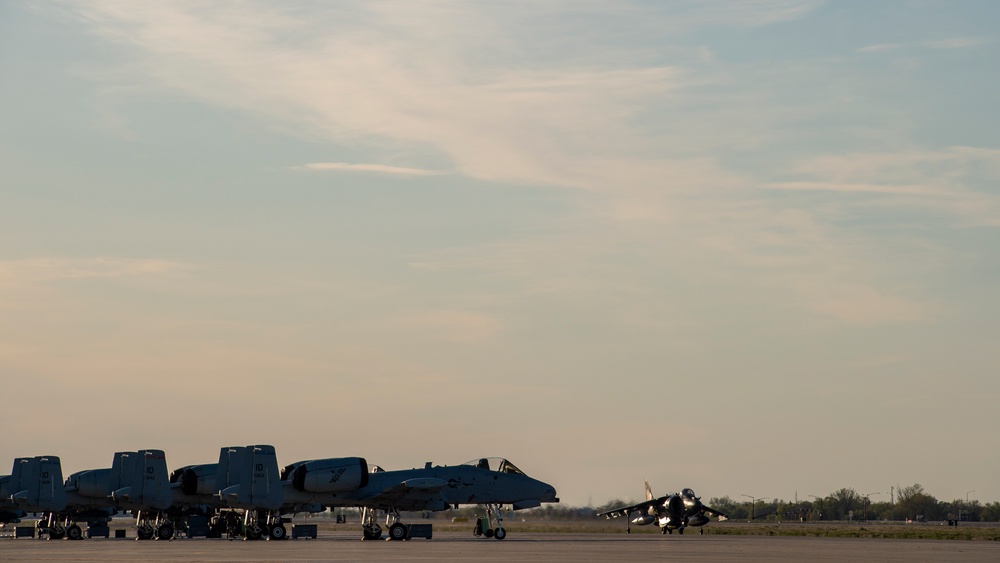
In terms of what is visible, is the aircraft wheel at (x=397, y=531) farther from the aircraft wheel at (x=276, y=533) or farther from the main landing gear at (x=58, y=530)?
the main landing gear at (x=58, y=530)

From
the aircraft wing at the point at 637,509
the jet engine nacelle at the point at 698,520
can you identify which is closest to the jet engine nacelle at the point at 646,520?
the aircraft wing at the point at 637,509

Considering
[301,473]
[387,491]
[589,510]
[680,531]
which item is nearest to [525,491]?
[387,491]

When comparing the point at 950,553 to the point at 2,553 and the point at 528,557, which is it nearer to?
the point at 528,557

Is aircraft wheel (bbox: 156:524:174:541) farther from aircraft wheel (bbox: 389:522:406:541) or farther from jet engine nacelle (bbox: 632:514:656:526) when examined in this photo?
jet engine nacelle (bbox: 632:514:656:526)

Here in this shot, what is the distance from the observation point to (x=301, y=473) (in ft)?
165

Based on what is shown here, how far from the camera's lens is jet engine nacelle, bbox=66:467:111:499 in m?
58.4

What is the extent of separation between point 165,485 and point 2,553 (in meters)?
21.5

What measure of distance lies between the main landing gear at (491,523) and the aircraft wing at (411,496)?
2.03 metres

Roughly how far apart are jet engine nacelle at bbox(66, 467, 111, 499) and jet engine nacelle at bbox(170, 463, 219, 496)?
11.8ft

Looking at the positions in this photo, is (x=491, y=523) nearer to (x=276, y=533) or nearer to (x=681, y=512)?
(x=276, y=533)

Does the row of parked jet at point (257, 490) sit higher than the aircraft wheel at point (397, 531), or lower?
higher

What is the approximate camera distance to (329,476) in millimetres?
50469

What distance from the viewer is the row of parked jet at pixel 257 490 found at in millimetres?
49938

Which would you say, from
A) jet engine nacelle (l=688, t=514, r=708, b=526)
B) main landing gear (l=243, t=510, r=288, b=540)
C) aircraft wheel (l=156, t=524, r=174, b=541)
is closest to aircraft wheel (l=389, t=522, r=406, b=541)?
main landing gear (l=243, t=510, r=288, b=540)
